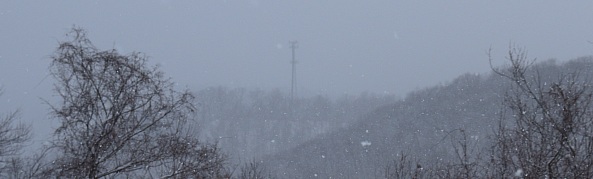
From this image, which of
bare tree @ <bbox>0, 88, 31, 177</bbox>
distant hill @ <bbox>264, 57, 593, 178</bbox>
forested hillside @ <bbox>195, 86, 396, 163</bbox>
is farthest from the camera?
forested hillside @ <bbox>195, 86, 396, 163</bbox>

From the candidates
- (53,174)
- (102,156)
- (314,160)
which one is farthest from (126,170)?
(314,160)

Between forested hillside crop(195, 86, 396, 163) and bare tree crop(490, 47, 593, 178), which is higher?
forested hillside crop(195, 86, 396, 163)

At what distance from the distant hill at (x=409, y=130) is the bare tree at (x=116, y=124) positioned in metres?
35.0

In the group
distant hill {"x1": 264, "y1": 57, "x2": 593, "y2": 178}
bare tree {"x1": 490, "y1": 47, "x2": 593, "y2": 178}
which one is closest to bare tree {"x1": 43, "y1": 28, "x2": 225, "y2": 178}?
bare tree {"x1": 490, "y1": 47, "x2": 593, "y2": 178}

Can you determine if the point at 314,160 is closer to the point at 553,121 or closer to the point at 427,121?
the point at 427,121

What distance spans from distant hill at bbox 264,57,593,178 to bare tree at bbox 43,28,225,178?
3504cm

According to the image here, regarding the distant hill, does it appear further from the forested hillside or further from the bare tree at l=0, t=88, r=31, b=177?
the bare tree at l=0, t=88, r=31, b=177

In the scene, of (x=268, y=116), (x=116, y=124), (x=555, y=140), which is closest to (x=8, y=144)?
(x=116, y=124)

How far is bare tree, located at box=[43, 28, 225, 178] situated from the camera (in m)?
9.05

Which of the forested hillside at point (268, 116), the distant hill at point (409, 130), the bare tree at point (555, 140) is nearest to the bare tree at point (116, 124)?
the bare tree at point (555, 140)

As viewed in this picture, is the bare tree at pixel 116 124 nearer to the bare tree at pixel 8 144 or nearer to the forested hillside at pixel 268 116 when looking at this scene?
the bare tree at pixel 8 144

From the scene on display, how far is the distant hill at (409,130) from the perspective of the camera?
155 ft

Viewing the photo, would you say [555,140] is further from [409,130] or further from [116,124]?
[409,130]

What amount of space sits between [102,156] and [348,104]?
8470 cm
